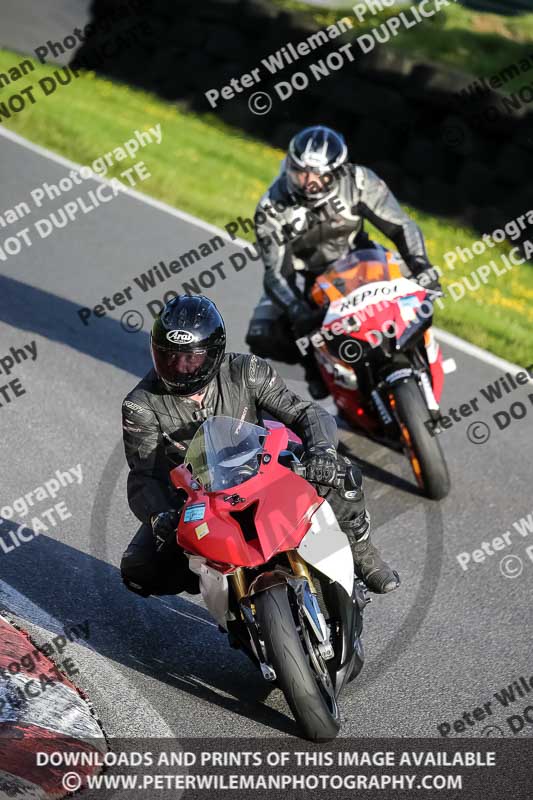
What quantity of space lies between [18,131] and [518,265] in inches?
284

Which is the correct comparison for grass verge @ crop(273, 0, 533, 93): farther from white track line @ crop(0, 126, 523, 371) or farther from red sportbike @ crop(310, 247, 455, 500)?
red sportbike @ crop(310, 247, 455, 500)

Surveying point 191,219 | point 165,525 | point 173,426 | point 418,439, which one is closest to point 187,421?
point 173,426

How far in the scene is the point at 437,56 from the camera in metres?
16.4

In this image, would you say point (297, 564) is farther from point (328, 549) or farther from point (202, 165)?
point (202, 165)

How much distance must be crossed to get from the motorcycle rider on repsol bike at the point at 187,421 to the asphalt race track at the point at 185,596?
1.52 feet

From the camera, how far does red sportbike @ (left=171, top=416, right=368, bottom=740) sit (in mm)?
4934

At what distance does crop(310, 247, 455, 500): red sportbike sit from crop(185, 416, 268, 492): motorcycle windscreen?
8.12 ft

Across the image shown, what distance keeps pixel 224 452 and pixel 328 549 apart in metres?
0.63

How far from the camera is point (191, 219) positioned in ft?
46.5

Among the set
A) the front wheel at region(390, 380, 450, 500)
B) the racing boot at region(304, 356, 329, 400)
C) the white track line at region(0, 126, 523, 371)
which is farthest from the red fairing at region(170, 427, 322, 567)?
the white track line at region(0, 126, 523, 371)

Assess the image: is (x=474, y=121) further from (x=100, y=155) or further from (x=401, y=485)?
(x=401, y=485)

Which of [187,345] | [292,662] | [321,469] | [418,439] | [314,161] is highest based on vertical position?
[187,345]

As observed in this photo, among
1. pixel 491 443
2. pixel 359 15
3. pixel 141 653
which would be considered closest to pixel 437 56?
pixel 359 15

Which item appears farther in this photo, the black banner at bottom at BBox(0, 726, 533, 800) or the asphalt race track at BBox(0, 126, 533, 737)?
the asphalt race track at BBox(0, 126, 533, 737)
